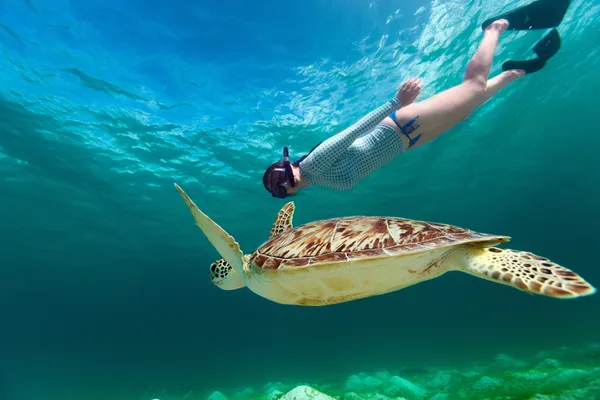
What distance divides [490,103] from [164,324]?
2316 inches

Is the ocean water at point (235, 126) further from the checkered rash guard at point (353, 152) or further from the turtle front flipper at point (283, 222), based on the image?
the turtle front flipper at point (283, 222)

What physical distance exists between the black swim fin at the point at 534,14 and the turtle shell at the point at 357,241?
15.5 ft

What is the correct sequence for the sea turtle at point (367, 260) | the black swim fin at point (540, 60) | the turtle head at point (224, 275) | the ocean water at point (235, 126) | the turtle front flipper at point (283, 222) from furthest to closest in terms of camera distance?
the ocean water at point (235, 126) < the black swim fin at point (540, 60) < the turtle front flipper at point (283, 222) < the turtle head at point (224, 275) < the sea turtle at point (367, 260)

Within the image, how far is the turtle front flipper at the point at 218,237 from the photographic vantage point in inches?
80.4

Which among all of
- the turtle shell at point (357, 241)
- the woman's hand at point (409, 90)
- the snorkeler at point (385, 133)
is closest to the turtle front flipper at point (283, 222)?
the snorkeler at point (385, 133)

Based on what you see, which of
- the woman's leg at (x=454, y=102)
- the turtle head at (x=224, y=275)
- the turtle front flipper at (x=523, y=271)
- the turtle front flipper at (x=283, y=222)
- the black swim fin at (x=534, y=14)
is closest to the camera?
the turtle front flipper at (x=523, y=271)

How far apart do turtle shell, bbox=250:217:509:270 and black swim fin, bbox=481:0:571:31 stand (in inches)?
186

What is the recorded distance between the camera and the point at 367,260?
6.40ft

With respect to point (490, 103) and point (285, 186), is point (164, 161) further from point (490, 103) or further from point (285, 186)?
point (490, 103)

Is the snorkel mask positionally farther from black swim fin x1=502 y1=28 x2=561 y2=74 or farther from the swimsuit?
black swim fin x1=502 y1=28 x2=561 y2=74

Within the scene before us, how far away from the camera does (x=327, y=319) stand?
193 feet

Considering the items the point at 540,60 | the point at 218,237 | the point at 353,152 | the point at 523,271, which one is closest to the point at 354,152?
the point at 353,152

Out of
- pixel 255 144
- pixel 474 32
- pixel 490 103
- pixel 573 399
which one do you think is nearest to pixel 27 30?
pixel 255 144

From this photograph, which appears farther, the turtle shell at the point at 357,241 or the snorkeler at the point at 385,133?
the snorkeler at the point at 385,133
